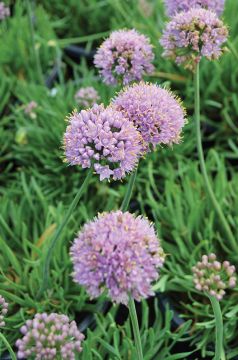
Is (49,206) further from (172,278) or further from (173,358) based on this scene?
(173,358)

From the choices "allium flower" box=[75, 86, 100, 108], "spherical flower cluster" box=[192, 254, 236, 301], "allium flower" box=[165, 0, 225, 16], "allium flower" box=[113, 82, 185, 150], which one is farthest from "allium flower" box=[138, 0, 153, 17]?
"spherical flower cluster" box=[192, 254, 236, 301]

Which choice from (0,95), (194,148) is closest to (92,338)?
(194,148)

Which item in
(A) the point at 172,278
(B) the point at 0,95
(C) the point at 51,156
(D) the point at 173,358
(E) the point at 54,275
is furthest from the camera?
(B) the point at 0,95

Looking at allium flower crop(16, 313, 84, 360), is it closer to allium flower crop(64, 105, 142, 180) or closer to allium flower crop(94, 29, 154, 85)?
allium flower crop(64, 105, 142, 180)

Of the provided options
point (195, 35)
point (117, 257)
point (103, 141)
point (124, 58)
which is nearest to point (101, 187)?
point (124, 58)

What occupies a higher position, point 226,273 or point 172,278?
point 226,273

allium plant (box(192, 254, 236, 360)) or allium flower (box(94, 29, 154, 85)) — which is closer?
allium plant (box(192, 254, 236, 360))
